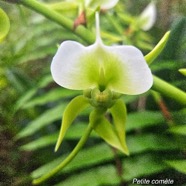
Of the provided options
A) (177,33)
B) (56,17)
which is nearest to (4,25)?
(56,17)

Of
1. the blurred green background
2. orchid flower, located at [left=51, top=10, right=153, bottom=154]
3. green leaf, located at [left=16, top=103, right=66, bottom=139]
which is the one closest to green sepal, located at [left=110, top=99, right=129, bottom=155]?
orchid flower, located at [left=51, top=10, right=153, bottom=154]

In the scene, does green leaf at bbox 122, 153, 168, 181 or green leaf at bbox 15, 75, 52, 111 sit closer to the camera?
green leaf at bbox 122, 153, 168, 181

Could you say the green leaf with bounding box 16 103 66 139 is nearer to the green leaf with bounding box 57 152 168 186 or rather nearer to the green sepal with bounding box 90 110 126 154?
the green leaf with bounding box 57 152 168 186

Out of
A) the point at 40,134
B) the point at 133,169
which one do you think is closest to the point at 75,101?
the point at 133,169

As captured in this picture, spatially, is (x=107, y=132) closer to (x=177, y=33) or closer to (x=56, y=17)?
(x=56, y=17)

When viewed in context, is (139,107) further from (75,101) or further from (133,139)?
(75,101)

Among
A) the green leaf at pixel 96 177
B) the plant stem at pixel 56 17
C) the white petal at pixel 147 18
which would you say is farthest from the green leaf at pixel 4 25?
the white petal at pixel 147 18
